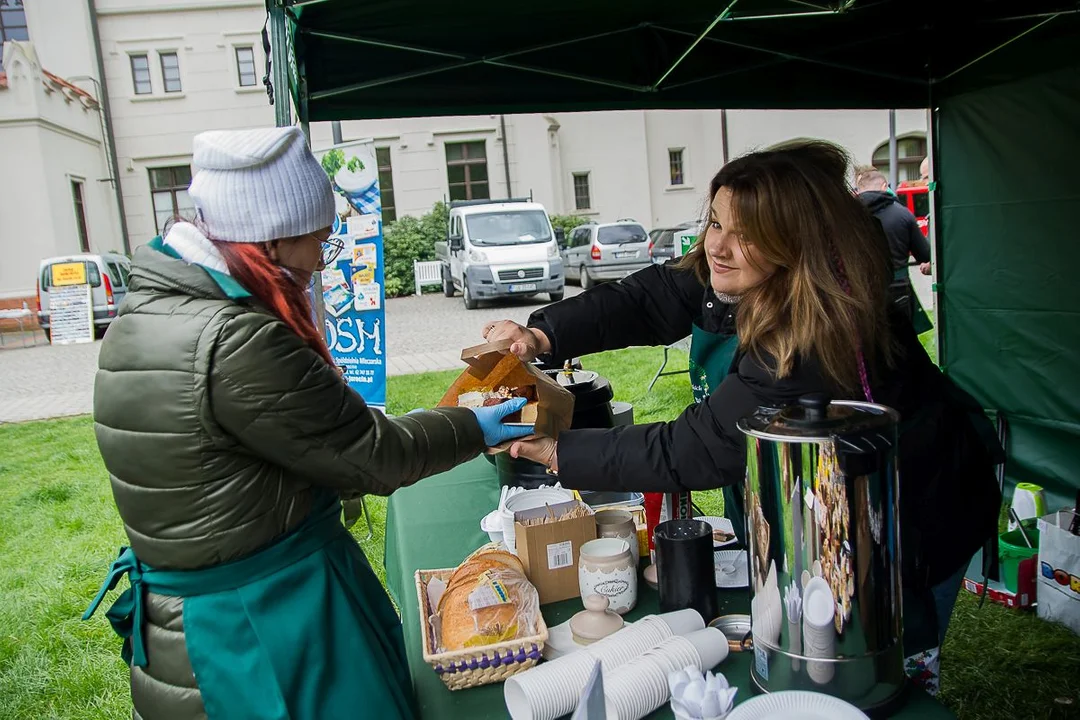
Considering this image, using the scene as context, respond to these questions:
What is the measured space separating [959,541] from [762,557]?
23.8 inches

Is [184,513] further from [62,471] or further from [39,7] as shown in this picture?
[39,7]

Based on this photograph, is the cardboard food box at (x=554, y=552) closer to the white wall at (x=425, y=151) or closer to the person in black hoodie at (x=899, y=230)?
the person in black hoodie at (x=899, y=230)

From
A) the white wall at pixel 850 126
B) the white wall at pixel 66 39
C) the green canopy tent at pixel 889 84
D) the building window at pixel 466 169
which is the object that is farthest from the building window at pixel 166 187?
the green canopy tent at pixel 889 84

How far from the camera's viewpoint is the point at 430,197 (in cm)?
2286

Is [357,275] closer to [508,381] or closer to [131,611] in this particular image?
[508,381]

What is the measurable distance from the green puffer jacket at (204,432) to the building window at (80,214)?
21074 millimetres

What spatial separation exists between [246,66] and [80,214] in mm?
6125

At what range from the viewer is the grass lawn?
2965 mm

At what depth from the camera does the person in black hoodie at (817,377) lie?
1.50 metres

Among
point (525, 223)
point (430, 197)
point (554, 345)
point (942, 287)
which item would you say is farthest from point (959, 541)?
point (430, 197)

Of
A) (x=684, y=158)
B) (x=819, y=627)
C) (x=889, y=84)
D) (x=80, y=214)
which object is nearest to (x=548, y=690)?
(x=819, y=627)

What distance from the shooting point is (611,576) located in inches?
65.1

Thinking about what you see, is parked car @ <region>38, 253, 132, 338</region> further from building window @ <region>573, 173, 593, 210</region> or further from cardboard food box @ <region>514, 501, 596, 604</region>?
cardboard food box @ <region>514, 501, 596, 604</region>

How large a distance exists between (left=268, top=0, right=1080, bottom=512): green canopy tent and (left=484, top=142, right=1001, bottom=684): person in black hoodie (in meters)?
1.64
